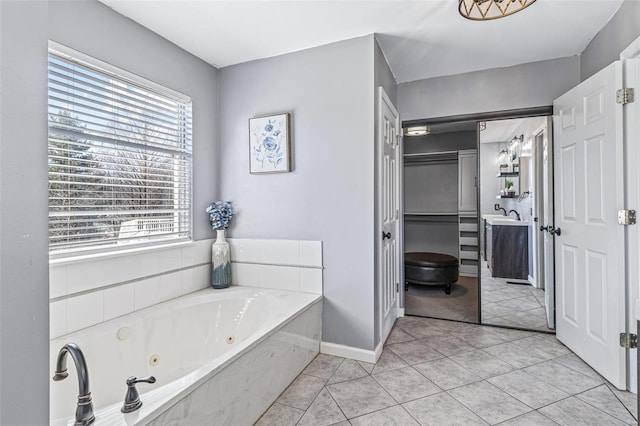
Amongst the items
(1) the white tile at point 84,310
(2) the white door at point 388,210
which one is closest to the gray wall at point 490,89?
(2) the white door at point 388,210

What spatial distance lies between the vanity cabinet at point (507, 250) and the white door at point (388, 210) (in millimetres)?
879

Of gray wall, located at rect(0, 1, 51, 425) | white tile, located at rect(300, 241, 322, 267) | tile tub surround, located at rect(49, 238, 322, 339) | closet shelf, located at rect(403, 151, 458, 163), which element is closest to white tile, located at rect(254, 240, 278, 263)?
tile tub surround, located at rect(49, 238, 322, 339)

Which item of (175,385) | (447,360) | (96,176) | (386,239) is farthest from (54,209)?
(447,360)

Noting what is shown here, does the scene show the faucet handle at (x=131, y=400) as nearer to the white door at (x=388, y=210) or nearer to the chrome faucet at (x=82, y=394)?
the chrome faucet at (x=82, y=394)

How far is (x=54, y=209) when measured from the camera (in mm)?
1708

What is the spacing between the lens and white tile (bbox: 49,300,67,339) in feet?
5.49

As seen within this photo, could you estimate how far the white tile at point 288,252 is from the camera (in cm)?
264

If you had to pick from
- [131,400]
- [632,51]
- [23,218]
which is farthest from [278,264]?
[632,51]

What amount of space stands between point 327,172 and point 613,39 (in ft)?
7.05

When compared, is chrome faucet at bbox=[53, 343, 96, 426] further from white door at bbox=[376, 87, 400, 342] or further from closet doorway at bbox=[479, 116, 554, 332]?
closet doorway at bbox=[479, 116, 554, 332]

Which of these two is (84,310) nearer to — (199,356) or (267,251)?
(199,356)

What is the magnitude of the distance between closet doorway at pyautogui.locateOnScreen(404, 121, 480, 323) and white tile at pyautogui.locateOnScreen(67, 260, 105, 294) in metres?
2.79

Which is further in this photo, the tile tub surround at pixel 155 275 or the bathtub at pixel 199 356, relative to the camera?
the tile tub surround at pixel 155 275

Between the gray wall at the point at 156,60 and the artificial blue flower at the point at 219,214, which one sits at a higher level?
the gray wall at the point at 156,60
